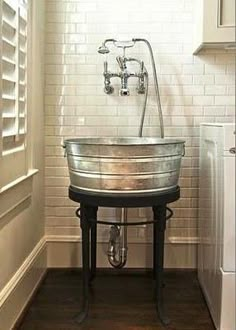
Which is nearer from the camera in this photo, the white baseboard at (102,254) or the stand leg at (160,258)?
the stand leg at (160,258)

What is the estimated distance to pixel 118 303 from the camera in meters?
2.02

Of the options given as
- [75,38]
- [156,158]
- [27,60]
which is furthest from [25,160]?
[75,38]

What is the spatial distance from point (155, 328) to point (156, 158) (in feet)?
2.10

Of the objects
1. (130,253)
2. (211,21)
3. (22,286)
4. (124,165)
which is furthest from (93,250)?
(211,21)

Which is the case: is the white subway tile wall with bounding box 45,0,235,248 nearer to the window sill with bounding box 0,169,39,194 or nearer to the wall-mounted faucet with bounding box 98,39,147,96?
the wall-mounted faucet with bounding box 98,39,147,96

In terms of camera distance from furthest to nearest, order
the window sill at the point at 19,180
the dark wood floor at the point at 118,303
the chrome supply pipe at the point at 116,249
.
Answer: the chrome supply pipe at the point at 116,249 < the dark wood floor at the point at 118,303 < the window sill at the point at 19,180

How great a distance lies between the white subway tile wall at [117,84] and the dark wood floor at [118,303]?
25 centimetres

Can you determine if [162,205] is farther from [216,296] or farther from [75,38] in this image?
[75,38]

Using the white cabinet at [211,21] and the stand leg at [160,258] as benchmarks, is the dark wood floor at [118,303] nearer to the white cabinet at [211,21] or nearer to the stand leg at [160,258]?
the stand leg at [160,258]

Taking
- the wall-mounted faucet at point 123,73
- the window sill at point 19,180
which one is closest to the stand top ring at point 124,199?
the window sill at point 19,180

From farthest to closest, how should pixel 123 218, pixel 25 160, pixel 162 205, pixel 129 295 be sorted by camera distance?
pixel 123 218 → pixel 129 295 → pixel 25 160 → pixel 162 205

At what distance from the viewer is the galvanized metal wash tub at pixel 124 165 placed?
5.47ft

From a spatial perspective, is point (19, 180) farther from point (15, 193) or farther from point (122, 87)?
point (122, 87)

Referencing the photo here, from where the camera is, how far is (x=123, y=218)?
2289 mm
